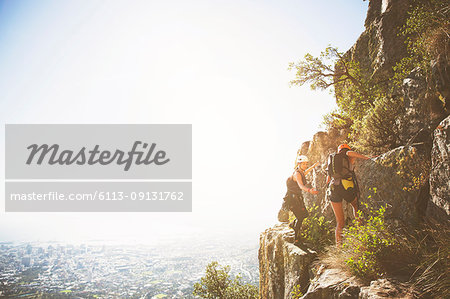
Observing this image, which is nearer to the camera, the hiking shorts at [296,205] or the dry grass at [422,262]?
the dry grass at [422,262]

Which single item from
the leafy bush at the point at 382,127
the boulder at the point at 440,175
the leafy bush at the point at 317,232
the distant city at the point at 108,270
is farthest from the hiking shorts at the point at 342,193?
the distant city at the point at 108,270

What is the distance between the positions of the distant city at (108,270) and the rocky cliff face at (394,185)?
6822 cm

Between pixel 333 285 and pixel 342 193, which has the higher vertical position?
pixel 342 193

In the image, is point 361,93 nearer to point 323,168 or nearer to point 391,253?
point 323,168

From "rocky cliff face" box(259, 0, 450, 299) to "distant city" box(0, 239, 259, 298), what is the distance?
224ft

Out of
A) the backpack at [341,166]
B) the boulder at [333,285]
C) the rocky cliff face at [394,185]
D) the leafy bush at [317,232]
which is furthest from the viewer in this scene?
the leafy bush at [317,232]

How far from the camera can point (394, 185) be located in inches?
236

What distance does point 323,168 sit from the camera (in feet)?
32.4

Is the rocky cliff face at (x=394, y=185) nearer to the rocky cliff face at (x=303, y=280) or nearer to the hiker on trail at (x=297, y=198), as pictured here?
the rocky cliff face at (x=303, y=280)

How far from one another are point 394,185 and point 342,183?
52.8 inches

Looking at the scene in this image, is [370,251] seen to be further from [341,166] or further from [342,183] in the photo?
[341,166]

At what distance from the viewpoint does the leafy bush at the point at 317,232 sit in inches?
288

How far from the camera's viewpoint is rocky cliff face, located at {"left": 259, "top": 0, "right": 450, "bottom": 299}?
4.80m

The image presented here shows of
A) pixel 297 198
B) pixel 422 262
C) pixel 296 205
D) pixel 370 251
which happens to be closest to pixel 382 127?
pixel 297 198
